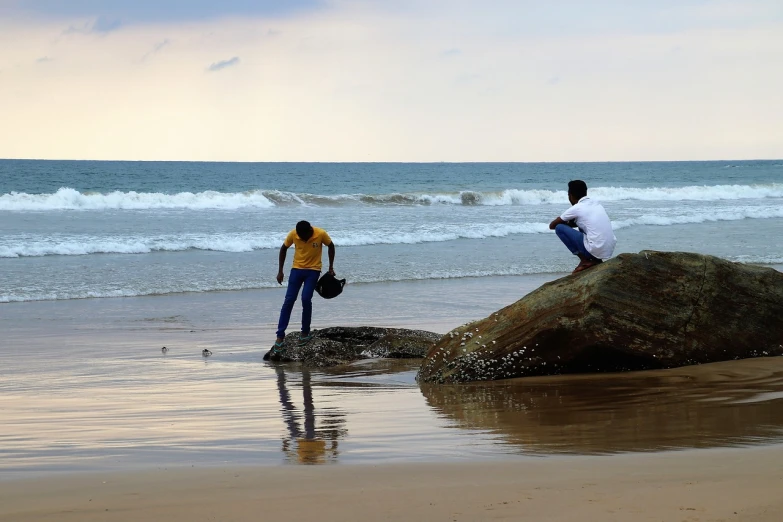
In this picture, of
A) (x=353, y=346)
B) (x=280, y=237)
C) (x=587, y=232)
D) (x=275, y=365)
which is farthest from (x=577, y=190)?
(x=280, y=237)

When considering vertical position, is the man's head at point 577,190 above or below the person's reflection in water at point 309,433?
above

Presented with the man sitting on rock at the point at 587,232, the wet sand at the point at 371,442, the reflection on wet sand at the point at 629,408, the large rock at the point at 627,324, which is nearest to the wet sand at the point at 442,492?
the wet sand at the point at 371,442

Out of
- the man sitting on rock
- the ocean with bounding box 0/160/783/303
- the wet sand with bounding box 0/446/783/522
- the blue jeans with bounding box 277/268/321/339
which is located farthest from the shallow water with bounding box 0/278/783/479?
the ocean with bounding box 0/160/783/303

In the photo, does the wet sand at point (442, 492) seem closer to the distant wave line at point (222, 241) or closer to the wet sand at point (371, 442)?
the wet sand at point (371, 442)

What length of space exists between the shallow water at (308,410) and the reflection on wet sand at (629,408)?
16 millimetres

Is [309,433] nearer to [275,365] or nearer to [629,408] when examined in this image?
[629,408]

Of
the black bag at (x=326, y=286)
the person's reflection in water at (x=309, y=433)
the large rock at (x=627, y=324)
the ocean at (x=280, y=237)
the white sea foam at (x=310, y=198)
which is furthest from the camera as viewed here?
the white sea foam at (x=310, y=198)

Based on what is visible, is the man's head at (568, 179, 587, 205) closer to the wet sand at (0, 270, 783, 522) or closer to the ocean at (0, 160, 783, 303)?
the wet sand at (0, 270, 783, 522)

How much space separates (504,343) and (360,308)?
6.64 m

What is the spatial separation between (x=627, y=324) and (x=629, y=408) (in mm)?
1487

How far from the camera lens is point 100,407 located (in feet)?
23.2

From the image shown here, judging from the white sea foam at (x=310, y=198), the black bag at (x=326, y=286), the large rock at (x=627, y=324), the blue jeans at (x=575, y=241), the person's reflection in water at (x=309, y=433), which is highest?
the white sea foam at (x=310, y=198)

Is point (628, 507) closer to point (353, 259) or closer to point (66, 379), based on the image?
point (66, 379)

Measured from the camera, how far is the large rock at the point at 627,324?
305 inches
